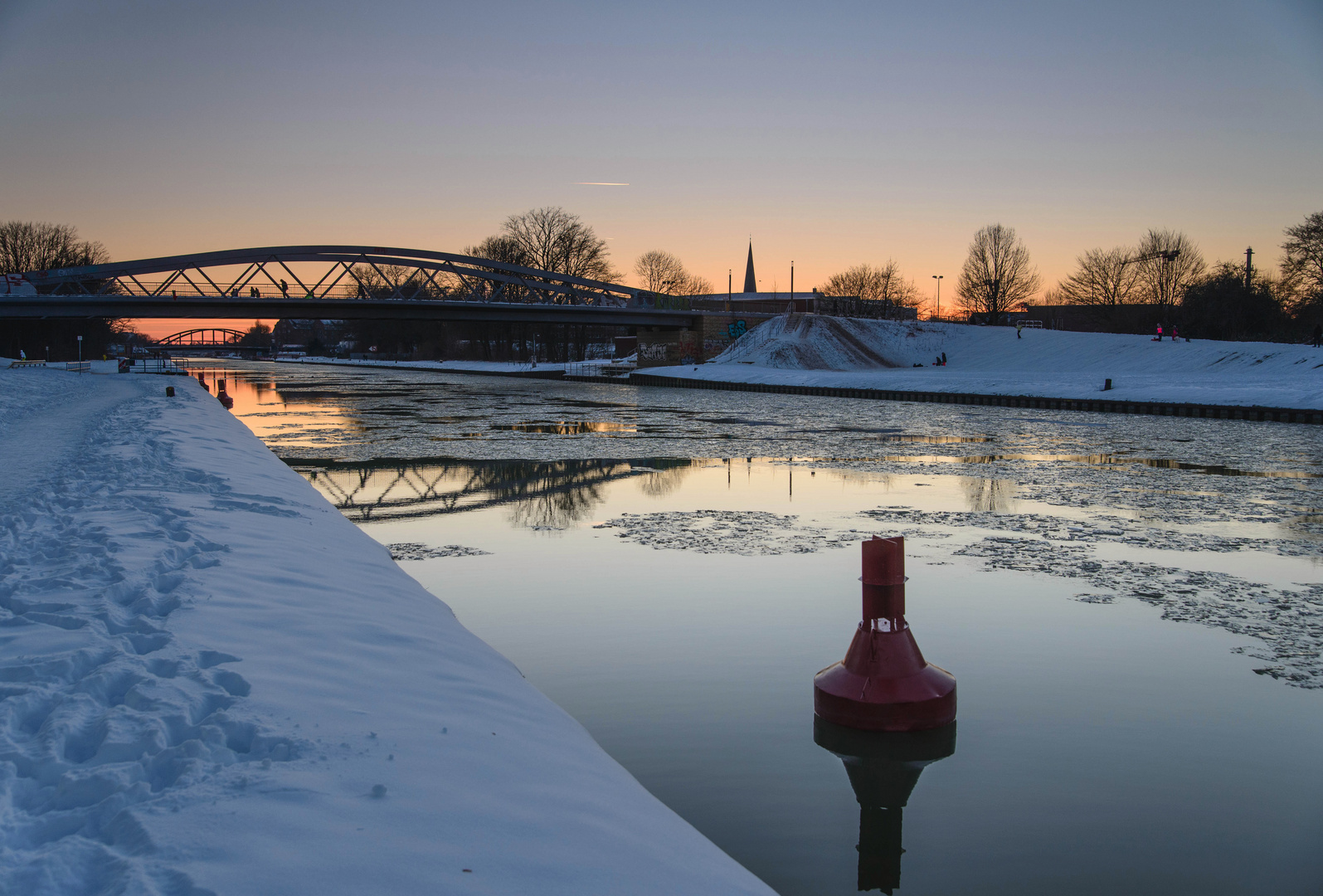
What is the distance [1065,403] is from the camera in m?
35.9

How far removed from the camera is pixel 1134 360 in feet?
184

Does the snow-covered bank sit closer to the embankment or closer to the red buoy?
the embankment

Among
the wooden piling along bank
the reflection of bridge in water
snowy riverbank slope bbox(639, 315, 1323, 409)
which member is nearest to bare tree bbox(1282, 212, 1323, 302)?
snowy riverbank slope bbox(639, 315, 1323, 409)

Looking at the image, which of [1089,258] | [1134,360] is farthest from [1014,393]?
[1089,258]

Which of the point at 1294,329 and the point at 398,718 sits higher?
the point at 1294,329

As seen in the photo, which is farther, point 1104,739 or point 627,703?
point 627,703

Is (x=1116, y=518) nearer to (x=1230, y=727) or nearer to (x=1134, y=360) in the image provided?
(x=1230, y=727)

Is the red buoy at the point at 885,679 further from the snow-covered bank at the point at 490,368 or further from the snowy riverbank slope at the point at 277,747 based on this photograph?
the snow-covered bank at the point at 490,368

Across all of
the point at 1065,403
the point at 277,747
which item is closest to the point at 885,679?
the point at 277,747

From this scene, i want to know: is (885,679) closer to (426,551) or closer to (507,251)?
(426,551)

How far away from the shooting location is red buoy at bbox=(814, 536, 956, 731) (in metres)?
5.57

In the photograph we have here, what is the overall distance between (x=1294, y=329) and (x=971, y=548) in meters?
63.4

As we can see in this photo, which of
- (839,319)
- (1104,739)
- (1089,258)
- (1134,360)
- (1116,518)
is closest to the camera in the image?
(1104,739)

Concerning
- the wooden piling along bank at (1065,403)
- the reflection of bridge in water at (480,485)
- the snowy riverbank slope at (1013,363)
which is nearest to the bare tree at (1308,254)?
the snowy riverbank slope at (1013,363)
